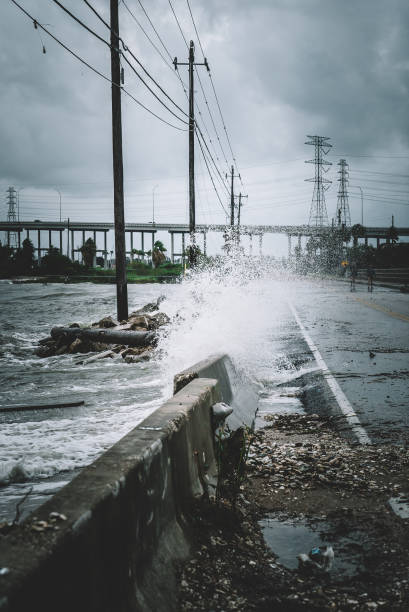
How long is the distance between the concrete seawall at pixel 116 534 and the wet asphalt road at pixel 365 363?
2828mm

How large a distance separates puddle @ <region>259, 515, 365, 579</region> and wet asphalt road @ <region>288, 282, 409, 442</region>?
1.94 m

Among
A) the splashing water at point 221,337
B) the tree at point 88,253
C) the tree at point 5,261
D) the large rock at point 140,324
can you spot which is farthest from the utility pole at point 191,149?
the tree at point 88,253

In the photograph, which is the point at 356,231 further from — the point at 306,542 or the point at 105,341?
the point at 306,542

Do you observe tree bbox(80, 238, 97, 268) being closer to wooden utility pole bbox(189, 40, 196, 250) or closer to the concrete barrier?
wooden utility pole bbox(189, 40, 196, 250)

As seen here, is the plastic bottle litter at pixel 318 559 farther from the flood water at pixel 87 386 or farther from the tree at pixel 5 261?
the tree at pixel 5 261

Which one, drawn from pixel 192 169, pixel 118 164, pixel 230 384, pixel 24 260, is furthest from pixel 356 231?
pixel 230 384

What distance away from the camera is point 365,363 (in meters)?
9.40

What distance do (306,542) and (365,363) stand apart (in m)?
6.50

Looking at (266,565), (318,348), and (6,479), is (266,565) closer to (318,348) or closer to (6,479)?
(6,479)

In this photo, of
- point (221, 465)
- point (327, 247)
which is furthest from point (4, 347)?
point (327, 247)

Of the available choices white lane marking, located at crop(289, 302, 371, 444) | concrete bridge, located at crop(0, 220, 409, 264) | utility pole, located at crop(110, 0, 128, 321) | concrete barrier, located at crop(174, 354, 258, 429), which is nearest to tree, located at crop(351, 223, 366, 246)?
concrete bridge, located at crop(0, 220, 409, 264)

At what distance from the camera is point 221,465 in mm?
3854

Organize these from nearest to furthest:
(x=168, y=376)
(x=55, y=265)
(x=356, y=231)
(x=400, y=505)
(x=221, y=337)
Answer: (x=400, y=505)
(x=168, y=376)
(x=221, y=337)
(x=55, y=265)
(x=356, y=231)

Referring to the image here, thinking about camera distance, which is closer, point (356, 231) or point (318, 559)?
point (318, 559)
